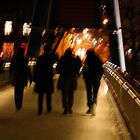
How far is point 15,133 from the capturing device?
10.8 meters

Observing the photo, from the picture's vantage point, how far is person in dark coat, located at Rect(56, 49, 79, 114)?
14.0 metres

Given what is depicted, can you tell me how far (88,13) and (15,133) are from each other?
42.4m

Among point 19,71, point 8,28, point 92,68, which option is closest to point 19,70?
point 19,71

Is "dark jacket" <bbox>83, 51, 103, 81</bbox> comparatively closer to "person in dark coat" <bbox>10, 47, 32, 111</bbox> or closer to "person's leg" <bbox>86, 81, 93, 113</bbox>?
"person's leg" <bbox>86, 81, 93, 113</bbox>

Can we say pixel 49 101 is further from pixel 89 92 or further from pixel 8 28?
pixel 8 28

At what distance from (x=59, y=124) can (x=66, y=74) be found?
212 cm

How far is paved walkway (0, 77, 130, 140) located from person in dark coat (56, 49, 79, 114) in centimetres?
45

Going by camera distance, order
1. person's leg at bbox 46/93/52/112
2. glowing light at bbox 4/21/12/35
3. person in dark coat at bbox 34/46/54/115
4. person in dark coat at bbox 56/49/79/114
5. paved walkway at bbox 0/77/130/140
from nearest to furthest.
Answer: paved walkway at bbox 0/77/130/140 < person in dark coat at bbox 34/46/54/115 < person's leg at bbox 46/93/52/112 < person in dark coat at bbox 56/49/79/114 < glowing light at bbox 4/21/12/35

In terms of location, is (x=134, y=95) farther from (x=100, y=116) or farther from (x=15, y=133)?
(x=100, y=116)

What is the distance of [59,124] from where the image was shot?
40.3 feet

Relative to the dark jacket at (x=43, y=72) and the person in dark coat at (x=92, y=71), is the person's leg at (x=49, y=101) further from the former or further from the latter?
the person in dark coat at (x=92, y=71)

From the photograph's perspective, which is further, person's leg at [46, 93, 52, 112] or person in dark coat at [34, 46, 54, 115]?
person's leg at [46, 93, 52, 112]

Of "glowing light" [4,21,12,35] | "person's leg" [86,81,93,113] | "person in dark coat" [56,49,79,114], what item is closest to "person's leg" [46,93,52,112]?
"person in dark coat" [56,49,79,114]

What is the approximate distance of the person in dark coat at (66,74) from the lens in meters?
14.0
